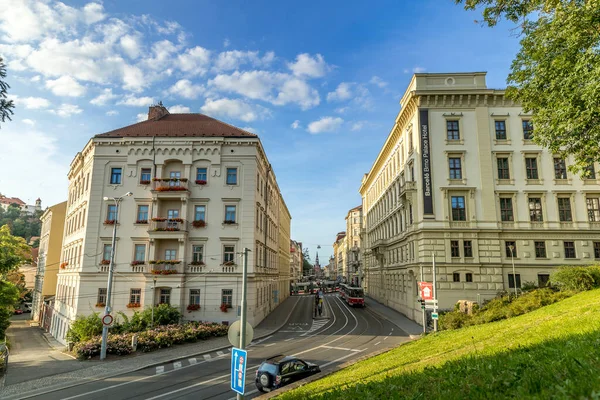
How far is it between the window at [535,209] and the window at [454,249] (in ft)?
25.4

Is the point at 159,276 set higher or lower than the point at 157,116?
lower

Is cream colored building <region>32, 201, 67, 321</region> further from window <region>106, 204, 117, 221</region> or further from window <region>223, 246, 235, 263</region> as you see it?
window <region>223, 246, 235, 263</region>

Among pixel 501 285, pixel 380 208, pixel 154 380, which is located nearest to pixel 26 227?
pixel 380 208

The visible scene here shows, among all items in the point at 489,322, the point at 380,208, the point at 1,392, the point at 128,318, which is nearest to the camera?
the point at 1,392

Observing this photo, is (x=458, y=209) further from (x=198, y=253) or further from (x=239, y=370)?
(x=239, y=370)

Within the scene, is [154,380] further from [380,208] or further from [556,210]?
[380,208]

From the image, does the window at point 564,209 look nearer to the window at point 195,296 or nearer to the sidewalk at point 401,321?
the sidewalk at point 401,321

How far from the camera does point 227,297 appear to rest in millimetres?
31344

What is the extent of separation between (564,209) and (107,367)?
40.0 m

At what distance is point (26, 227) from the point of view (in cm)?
11706

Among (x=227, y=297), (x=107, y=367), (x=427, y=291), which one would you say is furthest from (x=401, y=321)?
(x=107, y=367)

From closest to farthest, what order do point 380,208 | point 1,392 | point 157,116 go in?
point 1,392
point 157,116
point 380,208

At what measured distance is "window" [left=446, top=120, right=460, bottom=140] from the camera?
114 ft

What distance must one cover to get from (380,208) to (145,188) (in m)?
35.4
